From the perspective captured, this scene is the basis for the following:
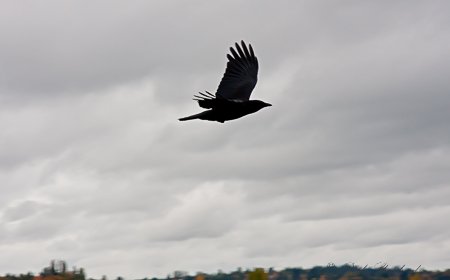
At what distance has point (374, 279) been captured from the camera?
294ft

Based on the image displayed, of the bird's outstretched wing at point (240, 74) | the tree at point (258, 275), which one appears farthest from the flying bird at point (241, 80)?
the tree at point (258, 275)

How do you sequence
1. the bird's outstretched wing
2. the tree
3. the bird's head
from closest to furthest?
the bird's head, the bird's outstretched wing, the tree

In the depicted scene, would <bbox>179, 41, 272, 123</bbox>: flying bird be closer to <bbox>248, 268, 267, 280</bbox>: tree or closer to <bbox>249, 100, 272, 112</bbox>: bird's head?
<bbox>249, 100, 272, 112</bbox>: bird's head

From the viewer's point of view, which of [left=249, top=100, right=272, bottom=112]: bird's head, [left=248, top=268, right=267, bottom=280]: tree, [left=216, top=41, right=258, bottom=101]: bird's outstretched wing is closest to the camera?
[left=249, top=100, right=272, bottom=112]: bird's head

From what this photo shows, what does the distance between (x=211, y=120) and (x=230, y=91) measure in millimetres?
3859

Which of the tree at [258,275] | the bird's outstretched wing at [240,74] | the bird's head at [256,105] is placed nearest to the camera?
the bird's head at [256,105]

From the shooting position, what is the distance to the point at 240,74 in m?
31.4

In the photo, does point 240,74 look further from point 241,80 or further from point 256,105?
point 256,105

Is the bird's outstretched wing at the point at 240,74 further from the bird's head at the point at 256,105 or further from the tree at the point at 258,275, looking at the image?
the tree at the point at 258,275

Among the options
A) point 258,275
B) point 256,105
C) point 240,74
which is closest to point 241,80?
point 240,74

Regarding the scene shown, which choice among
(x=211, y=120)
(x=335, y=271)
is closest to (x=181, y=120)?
(x=211, y=120)

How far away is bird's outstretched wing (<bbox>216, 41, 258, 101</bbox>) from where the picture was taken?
30714 millimetres

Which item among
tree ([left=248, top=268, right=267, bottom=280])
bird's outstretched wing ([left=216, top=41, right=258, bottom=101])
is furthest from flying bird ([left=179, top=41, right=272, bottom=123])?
tree ([left=248, top=268, right=267, bottom=280])

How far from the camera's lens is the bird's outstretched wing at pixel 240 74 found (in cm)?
3071
